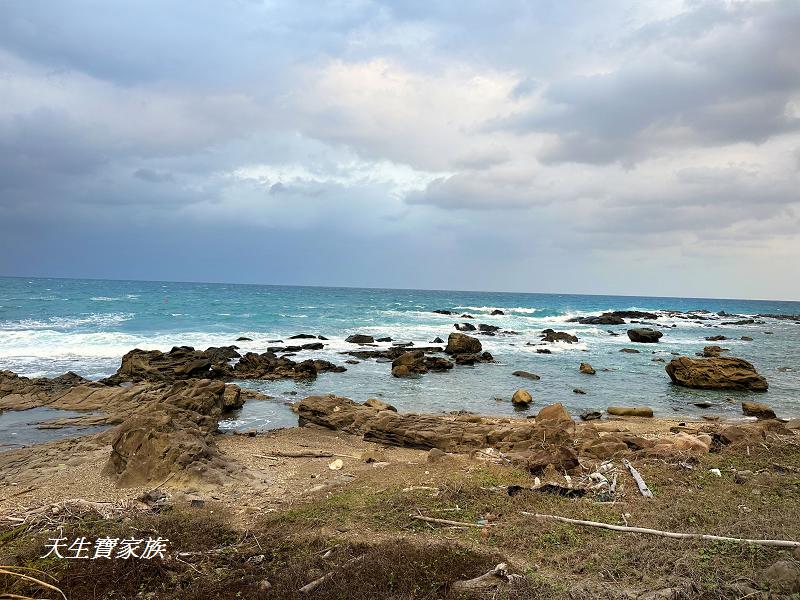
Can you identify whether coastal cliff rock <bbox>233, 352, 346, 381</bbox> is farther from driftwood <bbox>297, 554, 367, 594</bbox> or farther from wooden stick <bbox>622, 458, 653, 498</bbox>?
driftwood <bbox>297, 554, 367, 594</bbox>

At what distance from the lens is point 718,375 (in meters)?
22.2

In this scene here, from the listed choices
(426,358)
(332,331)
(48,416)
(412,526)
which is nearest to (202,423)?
(48,416)

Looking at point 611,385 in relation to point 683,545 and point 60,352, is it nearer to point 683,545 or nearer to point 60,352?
point 683,545

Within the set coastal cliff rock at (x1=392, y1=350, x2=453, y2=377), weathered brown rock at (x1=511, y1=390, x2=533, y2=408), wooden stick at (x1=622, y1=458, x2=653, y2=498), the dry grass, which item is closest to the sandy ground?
the dry grass

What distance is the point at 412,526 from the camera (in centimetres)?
649

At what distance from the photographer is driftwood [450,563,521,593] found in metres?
4.73

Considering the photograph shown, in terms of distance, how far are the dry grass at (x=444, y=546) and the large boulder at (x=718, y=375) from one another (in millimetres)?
16185

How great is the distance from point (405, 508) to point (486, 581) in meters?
2.27

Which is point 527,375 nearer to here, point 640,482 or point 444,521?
point 640,482

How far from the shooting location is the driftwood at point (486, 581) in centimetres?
473

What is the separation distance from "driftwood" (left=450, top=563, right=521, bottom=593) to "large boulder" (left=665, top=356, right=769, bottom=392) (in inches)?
830

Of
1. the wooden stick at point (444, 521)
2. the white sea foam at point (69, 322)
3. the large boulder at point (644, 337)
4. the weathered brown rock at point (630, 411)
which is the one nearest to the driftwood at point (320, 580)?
the wooden stick at point (444, 521)

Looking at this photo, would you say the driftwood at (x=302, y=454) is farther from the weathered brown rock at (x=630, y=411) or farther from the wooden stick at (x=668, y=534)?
the weathered brown rock at (x=630, y=411)

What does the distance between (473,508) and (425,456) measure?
409 centimetres
